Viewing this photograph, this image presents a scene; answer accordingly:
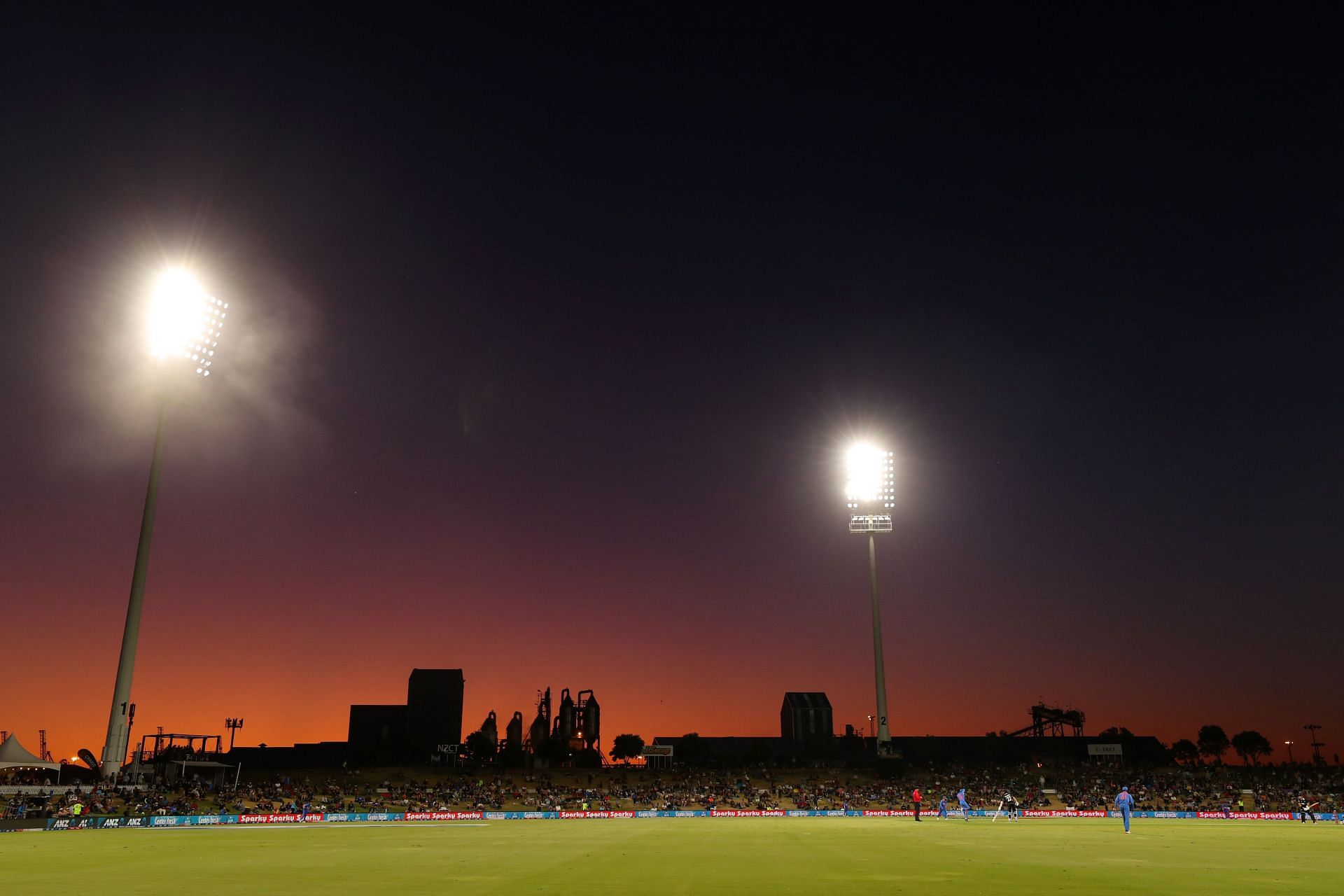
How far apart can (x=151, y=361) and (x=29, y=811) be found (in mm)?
30784

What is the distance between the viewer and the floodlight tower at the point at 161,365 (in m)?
58.8

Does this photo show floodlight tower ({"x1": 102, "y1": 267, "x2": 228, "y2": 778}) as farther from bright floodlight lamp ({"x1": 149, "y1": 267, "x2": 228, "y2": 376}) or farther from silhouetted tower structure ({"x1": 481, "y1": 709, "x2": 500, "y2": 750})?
silhouetted tower structure ({"x1": 481, "y1": 709, "x2": 500, "y2": 750})

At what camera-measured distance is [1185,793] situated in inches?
3376

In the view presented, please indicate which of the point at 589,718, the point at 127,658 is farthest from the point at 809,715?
the point at 127,658

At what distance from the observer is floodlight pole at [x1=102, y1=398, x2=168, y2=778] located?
5859 cm

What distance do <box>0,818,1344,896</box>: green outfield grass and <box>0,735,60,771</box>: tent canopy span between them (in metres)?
39.7

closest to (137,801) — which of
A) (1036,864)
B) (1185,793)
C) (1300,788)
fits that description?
(1036,864)

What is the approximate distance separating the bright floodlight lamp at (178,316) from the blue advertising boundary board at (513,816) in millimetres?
31089

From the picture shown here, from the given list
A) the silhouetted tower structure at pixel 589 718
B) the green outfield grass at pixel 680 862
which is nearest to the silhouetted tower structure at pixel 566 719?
the silhouetted tower structure at pixel 589 718

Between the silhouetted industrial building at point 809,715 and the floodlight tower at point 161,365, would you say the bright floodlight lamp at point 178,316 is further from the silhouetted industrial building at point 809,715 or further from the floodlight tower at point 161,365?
the silhouetted industrial building at point 809,715

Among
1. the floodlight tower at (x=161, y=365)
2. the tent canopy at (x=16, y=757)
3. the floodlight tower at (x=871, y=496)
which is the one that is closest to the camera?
A: the floodlight tower at (x=161, y=365)

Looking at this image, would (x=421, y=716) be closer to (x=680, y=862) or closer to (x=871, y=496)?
(x=871, y=496)

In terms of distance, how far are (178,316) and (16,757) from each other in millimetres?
45472

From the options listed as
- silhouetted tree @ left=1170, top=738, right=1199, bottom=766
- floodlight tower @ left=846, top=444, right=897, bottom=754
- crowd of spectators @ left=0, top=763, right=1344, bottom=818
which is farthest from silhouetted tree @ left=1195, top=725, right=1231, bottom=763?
floodlight tower @ left=846, top=444, right=897, bottom=754
